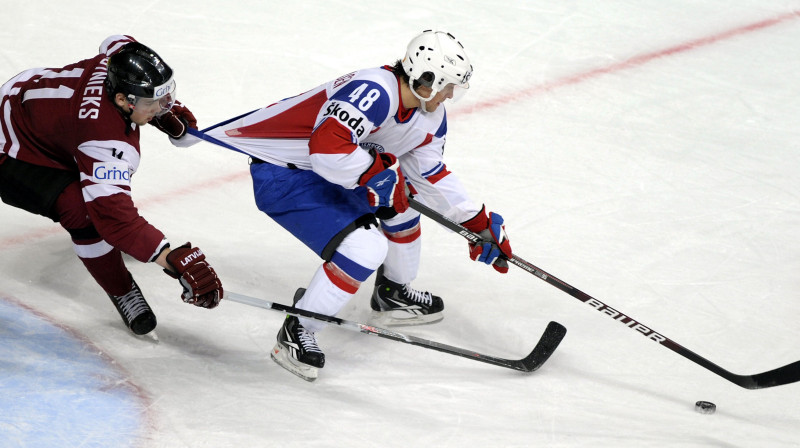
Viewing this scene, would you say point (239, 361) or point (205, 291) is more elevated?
point (205, 291)

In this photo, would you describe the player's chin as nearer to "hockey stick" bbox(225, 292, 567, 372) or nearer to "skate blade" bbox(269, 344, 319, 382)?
"hockey stick" bbox(225, 292, 567, 372)

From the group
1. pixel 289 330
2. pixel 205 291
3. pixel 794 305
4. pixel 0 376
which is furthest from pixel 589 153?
pixel 0 376

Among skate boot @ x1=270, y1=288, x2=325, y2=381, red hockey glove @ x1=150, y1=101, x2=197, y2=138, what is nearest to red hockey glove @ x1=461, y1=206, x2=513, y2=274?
skate boot @ x1=270, y1=288, x2=325, y2=381

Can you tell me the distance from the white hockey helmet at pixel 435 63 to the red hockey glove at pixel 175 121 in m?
0.92

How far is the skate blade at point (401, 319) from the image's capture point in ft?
11.9

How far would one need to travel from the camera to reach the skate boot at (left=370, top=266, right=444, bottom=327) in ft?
11.9

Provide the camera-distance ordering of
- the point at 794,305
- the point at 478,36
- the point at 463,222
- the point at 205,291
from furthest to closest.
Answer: the point at 478,36 < the point at 794,305 < the point at 463,222 < the point at 205,291

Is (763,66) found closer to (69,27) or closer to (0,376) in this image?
(69,27)

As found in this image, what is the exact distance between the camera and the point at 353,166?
2.96 meters

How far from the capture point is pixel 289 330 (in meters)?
3.18

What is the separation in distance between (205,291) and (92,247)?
1.79 ft

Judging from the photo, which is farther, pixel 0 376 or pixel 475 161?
pixel 475 161

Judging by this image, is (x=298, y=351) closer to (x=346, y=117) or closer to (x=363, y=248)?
(x=363, y=248)

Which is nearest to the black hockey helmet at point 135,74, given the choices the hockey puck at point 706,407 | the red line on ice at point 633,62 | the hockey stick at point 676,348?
the hockey stick at point 676,348
